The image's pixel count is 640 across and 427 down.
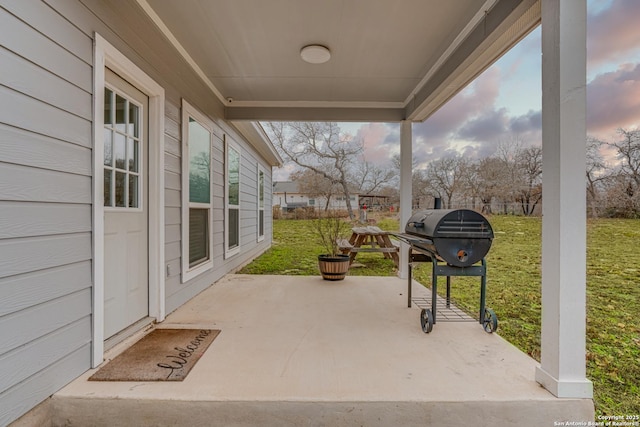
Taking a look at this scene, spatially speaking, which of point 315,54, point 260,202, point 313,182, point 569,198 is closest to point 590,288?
point 569,198

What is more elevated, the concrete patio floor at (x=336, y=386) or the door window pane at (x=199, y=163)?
the door window pane at (x=199, y=163)

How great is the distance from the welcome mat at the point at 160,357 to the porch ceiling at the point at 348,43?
104 inches

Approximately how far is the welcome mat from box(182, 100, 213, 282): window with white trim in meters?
0.93

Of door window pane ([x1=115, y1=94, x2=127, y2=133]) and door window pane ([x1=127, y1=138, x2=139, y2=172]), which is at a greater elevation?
door window pane ([x1=115, y1=94, x2=127, y2=133])

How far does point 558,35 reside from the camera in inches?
66.5

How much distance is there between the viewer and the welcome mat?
6.07 ft

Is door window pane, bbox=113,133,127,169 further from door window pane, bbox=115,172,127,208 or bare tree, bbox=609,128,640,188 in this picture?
bare tree, bbox=609,128,640,188

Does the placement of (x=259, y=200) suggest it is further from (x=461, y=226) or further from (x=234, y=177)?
(x=461, y=226)

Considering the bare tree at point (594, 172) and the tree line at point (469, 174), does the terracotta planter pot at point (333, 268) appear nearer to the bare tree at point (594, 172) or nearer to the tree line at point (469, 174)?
the tree line at point (469, 174)

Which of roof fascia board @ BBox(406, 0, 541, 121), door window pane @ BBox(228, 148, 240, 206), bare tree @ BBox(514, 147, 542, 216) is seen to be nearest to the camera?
roof fascia board @ BBox(406, 0, 541, 121)

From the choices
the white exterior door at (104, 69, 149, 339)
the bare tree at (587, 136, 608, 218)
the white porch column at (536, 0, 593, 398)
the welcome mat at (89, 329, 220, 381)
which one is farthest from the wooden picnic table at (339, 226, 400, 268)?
the white porch column at (536, 0, 593, 398)

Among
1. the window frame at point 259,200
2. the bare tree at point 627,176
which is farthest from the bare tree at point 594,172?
the window frame at point 259,200

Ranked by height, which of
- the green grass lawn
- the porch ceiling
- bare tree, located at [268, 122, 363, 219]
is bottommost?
the green grass lawn

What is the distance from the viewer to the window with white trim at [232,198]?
4.98m
